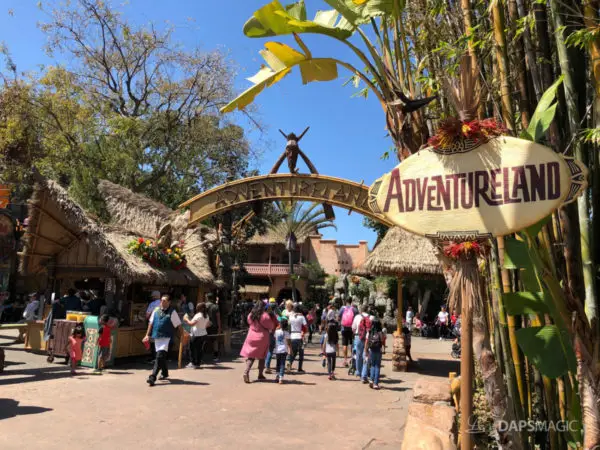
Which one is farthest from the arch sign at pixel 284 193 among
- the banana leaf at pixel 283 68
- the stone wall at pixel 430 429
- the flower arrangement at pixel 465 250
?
the flower arrangement at pixel 465 250

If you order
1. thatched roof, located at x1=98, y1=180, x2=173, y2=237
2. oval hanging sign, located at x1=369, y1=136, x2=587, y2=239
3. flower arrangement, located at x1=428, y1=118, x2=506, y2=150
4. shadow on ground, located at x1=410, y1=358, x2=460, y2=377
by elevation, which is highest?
thatched roof, located at x1=98, y1=180, x2=173, y2=237

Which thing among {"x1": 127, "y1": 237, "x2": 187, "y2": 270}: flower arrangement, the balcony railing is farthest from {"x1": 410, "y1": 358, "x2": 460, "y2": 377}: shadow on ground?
the balcony railing

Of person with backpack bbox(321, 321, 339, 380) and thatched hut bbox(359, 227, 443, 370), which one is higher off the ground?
thatched hut bbox(359, 227, 443, 370)

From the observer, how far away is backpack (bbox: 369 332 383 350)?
8.86 m

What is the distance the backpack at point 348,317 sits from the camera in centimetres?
1207

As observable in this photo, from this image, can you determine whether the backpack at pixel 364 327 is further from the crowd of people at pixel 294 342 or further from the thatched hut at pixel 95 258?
the thatched hut at pixel 95 258

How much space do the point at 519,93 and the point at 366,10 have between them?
130 centimetres

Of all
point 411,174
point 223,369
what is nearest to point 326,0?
point 411,174

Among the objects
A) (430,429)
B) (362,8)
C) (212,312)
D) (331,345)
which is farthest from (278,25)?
(212,312)

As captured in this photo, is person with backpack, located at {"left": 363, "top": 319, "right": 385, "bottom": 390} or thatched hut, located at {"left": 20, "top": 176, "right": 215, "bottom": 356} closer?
person with backpack, located at {"left": 363, "top": 319, "right": 385, "bottom": 390}

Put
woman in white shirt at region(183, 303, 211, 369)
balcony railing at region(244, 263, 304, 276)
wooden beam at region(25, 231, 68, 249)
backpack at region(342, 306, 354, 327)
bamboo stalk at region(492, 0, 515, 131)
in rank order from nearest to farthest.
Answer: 1. bamboo stalk at region(492, 0, 515, 131)
2. woman in white shirt at region(183, 303, 211, 369)
3. wooden beam at region(25, 231, 68, 249)
4. backpack at region(342, 306, 354, 327)
5. balcony railing at region(244, 263, 304, 276)

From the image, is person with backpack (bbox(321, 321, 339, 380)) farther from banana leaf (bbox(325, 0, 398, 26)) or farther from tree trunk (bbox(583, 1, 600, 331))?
tree trunk (bbox(583, 1, 600, 331))

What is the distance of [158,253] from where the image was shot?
11.8m

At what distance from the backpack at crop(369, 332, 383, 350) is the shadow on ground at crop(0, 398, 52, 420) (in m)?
5.54
